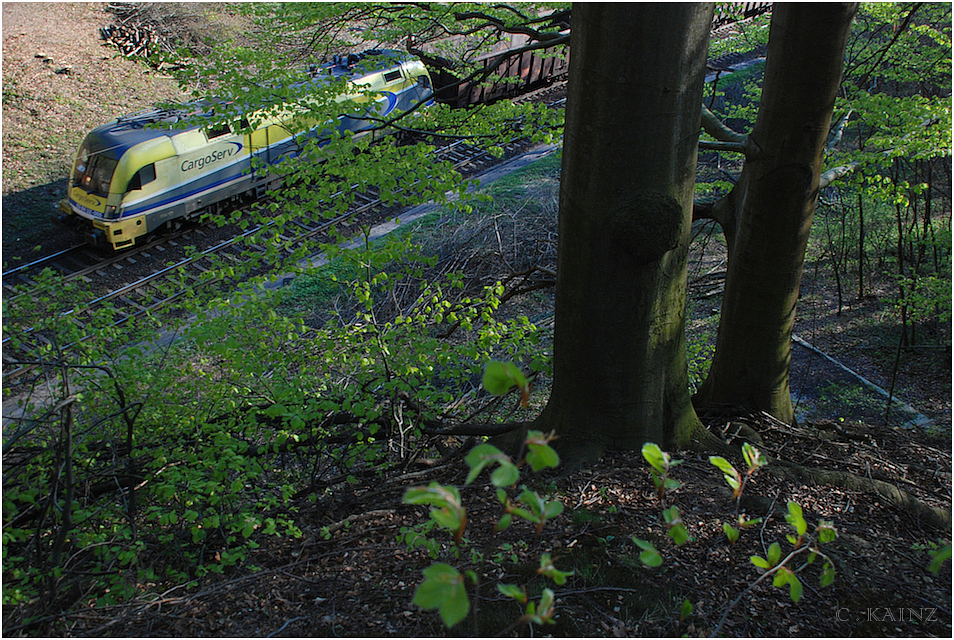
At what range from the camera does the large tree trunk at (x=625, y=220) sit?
3.10m

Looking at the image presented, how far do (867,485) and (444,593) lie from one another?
3.75 m

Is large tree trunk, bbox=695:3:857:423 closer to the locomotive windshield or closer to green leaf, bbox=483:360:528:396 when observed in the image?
green leaf, bbox=483:360:528:396

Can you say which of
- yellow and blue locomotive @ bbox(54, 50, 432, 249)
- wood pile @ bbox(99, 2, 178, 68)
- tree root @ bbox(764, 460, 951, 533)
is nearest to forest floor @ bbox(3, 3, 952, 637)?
tree root @ bbox(764, 460, 951, 533)

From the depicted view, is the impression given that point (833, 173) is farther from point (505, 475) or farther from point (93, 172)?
point (93, 172)

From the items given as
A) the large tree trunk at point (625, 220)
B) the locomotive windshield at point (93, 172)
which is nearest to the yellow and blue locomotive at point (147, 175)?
the locomotive windshield at point (93, 172)

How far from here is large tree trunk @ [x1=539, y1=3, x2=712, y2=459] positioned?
310 centimetres

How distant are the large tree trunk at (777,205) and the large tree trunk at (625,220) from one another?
1266 mm

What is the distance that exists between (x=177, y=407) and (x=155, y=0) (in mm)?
22146

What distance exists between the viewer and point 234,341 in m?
4.93

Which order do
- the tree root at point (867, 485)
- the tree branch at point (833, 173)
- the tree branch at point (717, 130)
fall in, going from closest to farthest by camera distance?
the tree root at point (867, 485), the tree branch at point (717, 130), the tree branch at point (833, 173)

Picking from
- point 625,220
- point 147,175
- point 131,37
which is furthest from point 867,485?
point 131,37

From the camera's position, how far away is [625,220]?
3324mm

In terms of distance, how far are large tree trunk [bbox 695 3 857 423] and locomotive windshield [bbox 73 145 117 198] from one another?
11.9 meters

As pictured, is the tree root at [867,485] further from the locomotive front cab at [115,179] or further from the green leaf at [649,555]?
the locomotive front cab at [115,179]
